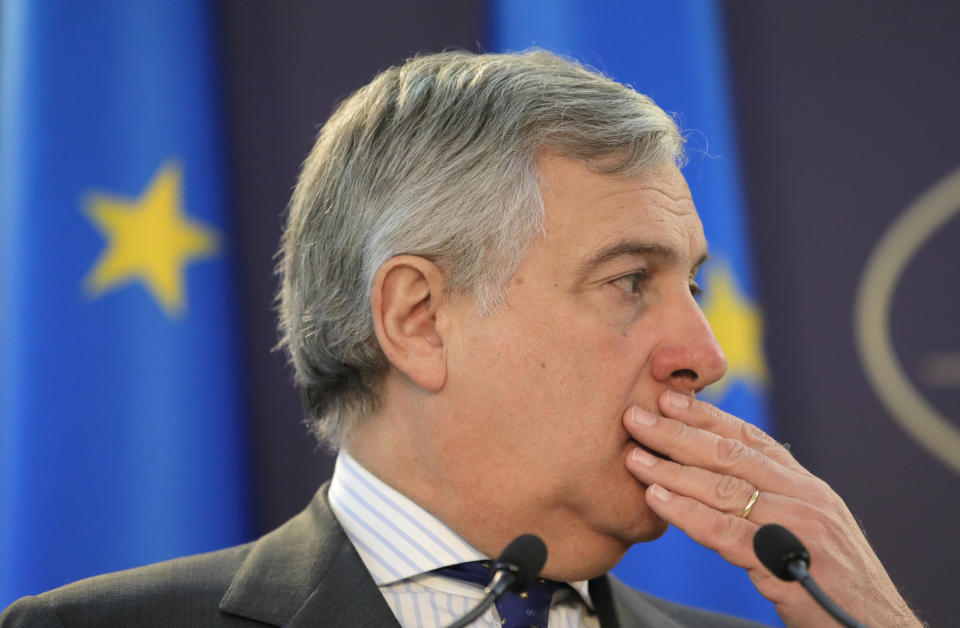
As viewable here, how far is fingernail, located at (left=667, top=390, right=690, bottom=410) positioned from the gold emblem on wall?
145 centimetres

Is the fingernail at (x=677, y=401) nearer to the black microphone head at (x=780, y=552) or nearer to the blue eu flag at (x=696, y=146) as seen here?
the black microphone head at (x=780, y=552)

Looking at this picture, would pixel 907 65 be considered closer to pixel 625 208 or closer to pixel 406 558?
pixel 625 208

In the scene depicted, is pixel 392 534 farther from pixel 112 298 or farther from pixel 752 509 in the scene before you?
pixel 112 298

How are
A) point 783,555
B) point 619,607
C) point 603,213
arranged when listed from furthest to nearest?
point 619,607 < point 603,213 < point 783,555

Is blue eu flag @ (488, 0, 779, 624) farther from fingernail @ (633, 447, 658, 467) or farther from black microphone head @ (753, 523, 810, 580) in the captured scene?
black microphone head @ (753, 523, 810, 580)

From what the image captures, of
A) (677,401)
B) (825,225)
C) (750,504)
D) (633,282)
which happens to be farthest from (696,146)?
(750,504)

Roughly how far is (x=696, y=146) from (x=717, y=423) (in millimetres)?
1443

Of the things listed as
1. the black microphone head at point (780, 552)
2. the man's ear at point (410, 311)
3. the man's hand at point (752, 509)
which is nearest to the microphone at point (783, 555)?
the black microphone head at point (780, 552)

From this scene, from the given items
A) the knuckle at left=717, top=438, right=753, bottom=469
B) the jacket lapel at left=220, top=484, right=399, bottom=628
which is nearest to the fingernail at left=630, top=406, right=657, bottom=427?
the knuckle at left=717, top=438, right=753, bottom=469

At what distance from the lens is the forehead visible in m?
1.67

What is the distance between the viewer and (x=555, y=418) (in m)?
1.62

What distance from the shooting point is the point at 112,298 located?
2.58m

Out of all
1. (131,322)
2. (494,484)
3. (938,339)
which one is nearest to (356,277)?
(494,484)

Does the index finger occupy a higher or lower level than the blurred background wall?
lower
